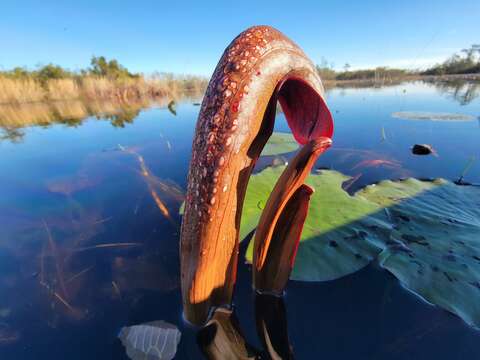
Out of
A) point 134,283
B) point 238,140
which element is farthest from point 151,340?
point 238,140

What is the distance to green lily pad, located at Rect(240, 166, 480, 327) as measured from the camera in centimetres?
Result: 108

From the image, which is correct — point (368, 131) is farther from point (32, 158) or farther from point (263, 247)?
point (32, 158)

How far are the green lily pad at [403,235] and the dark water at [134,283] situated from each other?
3.4 inches

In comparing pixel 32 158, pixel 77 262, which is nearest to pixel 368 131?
pixel 77 262

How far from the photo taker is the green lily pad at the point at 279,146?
124 inches

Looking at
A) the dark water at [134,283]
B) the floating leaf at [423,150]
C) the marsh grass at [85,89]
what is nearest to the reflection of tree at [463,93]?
the floating leaf at [423,150]

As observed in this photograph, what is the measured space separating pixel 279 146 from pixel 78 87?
57.2 feet

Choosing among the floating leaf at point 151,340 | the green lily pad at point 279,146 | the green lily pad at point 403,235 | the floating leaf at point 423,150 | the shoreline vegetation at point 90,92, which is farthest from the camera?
the shoreline vegetation at point 90,92

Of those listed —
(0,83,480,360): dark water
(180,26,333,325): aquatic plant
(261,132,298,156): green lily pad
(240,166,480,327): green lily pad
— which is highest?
(180,26,333,325): aquatic plant

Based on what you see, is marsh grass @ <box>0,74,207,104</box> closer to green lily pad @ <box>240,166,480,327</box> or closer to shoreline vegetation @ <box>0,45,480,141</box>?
shoreline vegetation @ <box>0,45,480,141</box>

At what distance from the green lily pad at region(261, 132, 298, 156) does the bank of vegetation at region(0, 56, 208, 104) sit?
44.8 ft

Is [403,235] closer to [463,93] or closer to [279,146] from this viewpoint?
[279,146]

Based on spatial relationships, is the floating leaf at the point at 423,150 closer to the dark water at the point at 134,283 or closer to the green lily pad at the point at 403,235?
→ the dark water at the point at 134,283

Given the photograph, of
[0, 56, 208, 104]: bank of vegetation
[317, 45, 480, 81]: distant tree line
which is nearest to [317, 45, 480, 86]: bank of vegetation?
[317, 45, 480, 81]: distant tree line
